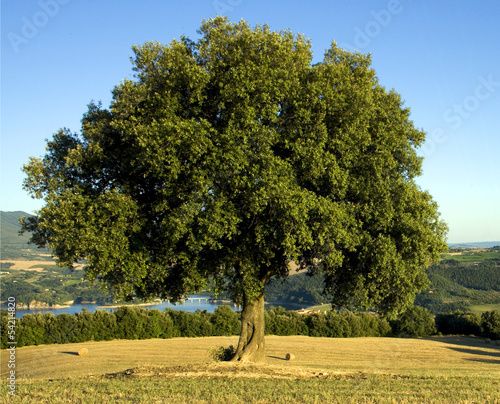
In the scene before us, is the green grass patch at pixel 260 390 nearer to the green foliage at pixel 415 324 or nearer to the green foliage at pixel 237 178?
the green foliage at pixel 237 178

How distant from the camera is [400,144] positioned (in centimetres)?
1841

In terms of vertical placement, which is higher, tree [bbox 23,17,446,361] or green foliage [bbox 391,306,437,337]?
tree [bbox 23,17,446,361]

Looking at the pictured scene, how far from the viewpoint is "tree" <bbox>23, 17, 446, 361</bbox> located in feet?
49.9

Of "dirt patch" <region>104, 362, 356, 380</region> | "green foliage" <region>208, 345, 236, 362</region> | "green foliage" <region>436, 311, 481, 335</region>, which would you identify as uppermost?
"dirt patch" <region>104, 362, 356, 380</region>

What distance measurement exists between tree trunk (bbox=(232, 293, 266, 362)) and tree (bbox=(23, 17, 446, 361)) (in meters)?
1.59

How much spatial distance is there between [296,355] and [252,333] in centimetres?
1260

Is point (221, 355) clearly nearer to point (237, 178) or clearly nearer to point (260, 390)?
point (260, 390)

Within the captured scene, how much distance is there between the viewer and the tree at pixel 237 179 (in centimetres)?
1520

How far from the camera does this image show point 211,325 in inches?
1635

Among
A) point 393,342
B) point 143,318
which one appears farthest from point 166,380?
point 393,342

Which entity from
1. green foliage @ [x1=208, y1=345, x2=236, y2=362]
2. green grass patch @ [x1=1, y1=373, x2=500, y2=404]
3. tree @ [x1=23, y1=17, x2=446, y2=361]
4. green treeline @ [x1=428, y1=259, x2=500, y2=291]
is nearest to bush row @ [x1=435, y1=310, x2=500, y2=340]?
tree @ [x1=23, y1=17, x2=446, y2=361]

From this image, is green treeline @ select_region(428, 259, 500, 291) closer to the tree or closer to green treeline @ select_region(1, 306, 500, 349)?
green treeline @ select_region(1, 306, 500, 349)

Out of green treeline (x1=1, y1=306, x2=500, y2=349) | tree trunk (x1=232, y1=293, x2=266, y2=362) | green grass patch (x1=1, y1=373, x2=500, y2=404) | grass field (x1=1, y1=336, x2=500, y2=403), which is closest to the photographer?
green grass patch (x1=1, y1=373, x2=500, y2=404)

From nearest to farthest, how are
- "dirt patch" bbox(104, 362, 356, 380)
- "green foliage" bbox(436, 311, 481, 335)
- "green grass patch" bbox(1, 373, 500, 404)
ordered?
"green grass patch" bbox(1, 373, 500, 404)
"dirt patch" bbox(104, 362, 356, 380)
"green foliage" bbox(436, 311, 481, 335)
